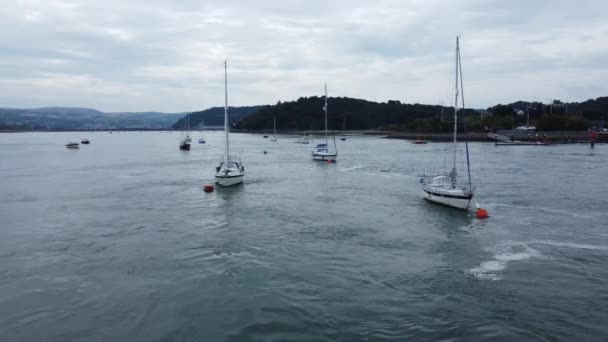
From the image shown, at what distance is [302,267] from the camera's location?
2155 centimetres

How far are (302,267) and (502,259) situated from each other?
1036cm

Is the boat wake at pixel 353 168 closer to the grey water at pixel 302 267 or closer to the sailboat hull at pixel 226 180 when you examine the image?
the sailboat hull at pixel 226 180

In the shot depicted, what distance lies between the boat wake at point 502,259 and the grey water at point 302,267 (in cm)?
10

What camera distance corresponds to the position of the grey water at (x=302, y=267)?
1574 cm

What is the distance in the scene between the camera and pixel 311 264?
72.0 ft

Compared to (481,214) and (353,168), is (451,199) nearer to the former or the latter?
(481,214)

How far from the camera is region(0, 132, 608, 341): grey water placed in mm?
15742

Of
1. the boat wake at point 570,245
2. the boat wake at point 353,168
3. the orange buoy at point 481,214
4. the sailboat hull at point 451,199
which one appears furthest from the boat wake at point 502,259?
the boat wake at point 353,168

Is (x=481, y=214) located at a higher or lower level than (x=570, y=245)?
higher

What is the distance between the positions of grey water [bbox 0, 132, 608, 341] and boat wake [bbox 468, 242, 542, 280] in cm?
10

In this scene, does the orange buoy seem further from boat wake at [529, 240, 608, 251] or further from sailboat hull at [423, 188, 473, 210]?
boat wake at [529, 240, 608, 251]

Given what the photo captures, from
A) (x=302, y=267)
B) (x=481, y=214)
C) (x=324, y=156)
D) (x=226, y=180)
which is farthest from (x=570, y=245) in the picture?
(x=324, y=156)

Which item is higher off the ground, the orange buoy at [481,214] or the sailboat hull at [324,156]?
the sailboat hull at [324,156]

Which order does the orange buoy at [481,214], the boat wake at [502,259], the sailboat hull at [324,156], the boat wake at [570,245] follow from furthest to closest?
the sailboat hull at [324,156]
the orange buoy at [481,214]
the boat wake at [570,245]
the boat wake at [502,259]
